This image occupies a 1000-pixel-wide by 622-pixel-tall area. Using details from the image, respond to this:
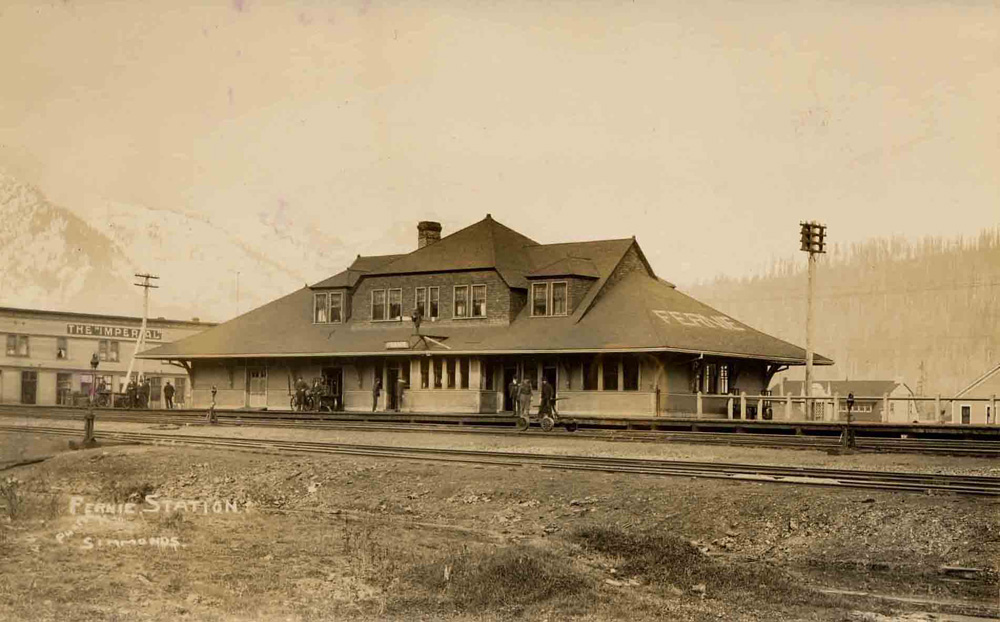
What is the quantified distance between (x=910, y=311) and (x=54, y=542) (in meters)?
149

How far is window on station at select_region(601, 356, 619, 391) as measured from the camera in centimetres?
3944

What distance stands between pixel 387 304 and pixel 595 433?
64.7 feet

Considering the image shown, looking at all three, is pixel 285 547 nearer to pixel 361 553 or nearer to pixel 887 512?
pixel 361 553

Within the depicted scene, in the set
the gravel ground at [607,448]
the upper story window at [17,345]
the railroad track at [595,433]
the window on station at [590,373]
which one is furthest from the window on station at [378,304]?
the upper story window at [17,345]

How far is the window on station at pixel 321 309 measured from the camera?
50500 mm

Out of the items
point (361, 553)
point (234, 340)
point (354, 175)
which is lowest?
point (361, 553)

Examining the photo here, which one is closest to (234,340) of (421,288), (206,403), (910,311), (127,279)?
(206,403)

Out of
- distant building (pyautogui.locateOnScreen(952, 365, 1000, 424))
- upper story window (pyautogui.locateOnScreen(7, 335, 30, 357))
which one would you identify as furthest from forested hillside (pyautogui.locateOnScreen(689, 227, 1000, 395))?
upper story window (pyautogui.locateOnScreen(7, 335, 30, 357))

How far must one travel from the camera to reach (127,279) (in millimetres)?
183750

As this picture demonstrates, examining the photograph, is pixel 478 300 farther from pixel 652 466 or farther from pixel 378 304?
pixel 652 466

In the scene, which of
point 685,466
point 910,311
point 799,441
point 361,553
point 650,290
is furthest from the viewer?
point 910,311

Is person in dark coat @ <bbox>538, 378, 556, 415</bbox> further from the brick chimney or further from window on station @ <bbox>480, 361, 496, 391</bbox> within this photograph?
the brick chimney

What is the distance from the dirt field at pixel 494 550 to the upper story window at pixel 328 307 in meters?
29.4

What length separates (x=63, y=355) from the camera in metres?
68.3
